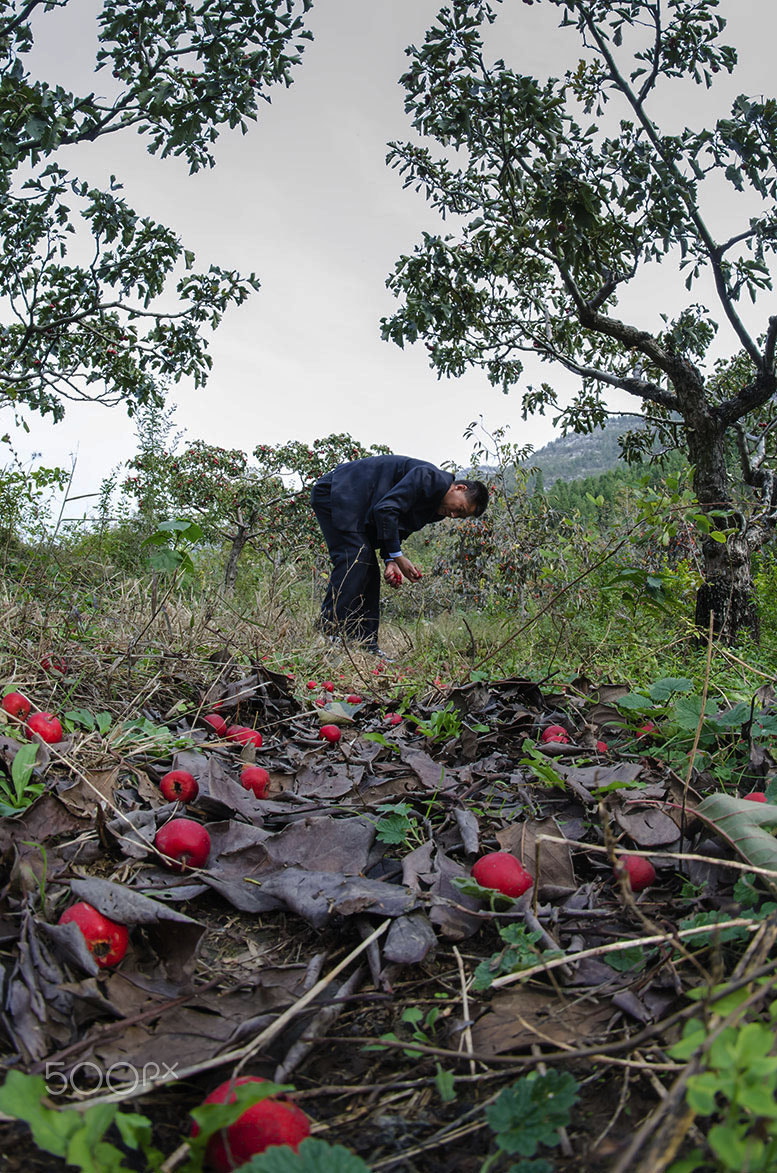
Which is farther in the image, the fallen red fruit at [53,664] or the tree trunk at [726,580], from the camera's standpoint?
the tree trunk at [726,580]

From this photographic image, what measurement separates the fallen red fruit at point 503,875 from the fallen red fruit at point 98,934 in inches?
21.1

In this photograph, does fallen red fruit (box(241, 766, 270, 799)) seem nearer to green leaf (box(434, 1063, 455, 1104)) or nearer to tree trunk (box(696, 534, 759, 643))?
green leaf (box(434, 1063, 455, 1104))

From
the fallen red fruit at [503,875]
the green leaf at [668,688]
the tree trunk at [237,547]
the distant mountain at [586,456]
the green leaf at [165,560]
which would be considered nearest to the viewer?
the fallen red fruit at [503,875]

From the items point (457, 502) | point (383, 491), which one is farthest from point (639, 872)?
point (383, 491)

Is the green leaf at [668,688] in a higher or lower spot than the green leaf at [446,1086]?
higher

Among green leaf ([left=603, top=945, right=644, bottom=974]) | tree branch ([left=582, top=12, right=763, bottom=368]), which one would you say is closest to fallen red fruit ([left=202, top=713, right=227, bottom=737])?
green leaf ([left=603, top=945, right=644, bottom=974])

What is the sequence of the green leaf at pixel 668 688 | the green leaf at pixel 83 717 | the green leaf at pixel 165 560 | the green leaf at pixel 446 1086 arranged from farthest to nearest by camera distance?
the green leaf at pixel 165 560, the green leaf at pixel 83 717, the green leaf at pixel 668 688, the green leaf at pixel 446 1086

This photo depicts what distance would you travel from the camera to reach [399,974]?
3.08 feet

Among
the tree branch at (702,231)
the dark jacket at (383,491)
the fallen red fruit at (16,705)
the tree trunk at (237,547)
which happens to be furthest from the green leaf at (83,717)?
the tree trunk at (237,547)

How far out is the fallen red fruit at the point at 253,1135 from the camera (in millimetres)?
594

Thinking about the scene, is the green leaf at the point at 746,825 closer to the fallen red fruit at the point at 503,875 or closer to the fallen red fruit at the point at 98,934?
the fallen red fruit at the point at 503,875

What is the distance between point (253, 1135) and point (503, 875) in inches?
20.4

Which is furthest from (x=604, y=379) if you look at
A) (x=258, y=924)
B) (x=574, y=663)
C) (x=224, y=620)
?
(x=258, y=924)

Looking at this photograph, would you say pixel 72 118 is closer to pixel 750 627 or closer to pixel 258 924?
pixel 258 924
